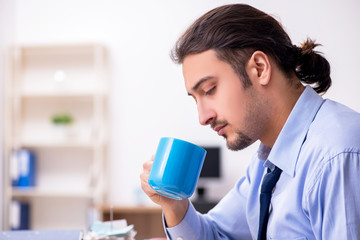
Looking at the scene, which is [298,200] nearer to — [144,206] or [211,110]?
[211,110]

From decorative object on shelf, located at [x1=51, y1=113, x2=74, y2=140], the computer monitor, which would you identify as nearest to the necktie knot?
the computer monitor

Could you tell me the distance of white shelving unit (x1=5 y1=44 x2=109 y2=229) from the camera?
377 centimetres

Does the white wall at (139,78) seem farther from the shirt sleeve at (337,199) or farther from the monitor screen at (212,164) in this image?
the shirt sleeve at (337,199)

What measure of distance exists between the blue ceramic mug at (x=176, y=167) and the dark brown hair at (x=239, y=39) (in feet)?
0.72

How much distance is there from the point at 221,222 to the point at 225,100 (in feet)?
1.32

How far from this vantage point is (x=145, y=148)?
3.79m

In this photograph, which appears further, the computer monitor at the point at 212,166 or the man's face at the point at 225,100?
the computer monitor at the point at 212,166

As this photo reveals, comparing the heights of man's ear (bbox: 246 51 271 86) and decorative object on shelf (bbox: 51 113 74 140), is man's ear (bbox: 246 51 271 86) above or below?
above

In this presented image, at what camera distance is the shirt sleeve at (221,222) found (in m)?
1.03

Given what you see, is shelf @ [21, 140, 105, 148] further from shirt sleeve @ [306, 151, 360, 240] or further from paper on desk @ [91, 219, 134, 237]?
shirt sleeve @ [306, 151, 360, 240]

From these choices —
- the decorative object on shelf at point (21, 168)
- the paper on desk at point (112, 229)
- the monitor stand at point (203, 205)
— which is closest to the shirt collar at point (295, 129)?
the paper on desk at point (112, 229)

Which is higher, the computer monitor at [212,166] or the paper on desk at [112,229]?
the paper on desk at [112,229]

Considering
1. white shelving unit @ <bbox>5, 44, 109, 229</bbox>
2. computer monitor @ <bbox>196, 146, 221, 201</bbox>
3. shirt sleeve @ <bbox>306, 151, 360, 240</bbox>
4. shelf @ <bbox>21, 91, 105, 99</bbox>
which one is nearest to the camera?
shirt sleeve @ <bbox>306, 151, 360, 240</bbox>

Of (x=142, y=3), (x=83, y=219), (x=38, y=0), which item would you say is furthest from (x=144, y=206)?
(x=38, y=0)
